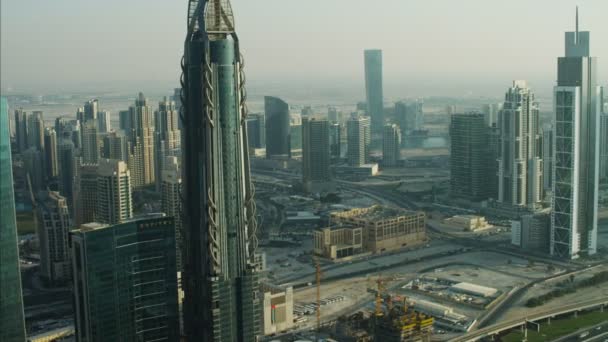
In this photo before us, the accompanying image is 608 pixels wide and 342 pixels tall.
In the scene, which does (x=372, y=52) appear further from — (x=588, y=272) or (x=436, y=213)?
(x=588, y=272)

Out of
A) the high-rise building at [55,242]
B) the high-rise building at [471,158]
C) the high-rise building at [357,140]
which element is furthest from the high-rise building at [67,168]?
the high-rise building at [357,140]

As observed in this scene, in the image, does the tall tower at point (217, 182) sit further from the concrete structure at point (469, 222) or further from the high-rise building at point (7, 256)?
the concrete structure at point (469, 222)

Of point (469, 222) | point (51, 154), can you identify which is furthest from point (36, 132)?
point (469, 222)

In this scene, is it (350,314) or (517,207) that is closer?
(350,314)

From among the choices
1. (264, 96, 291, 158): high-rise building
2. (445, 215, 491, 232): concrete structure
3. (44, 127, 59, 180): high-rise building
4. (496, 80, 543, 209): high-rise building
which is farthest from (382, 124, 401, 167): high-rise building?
(44, 127, 59, 180): high-rise building

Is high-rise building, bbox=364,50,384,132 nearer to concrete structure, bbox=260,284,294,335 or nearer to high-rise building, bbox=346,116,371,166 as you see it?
high-rise building, bbox=346,116,371,166

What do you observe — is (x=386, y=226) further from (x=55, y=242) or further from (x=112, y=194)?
(x=55, y=242)

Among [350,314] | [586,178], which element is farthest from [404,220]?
[350,314]
